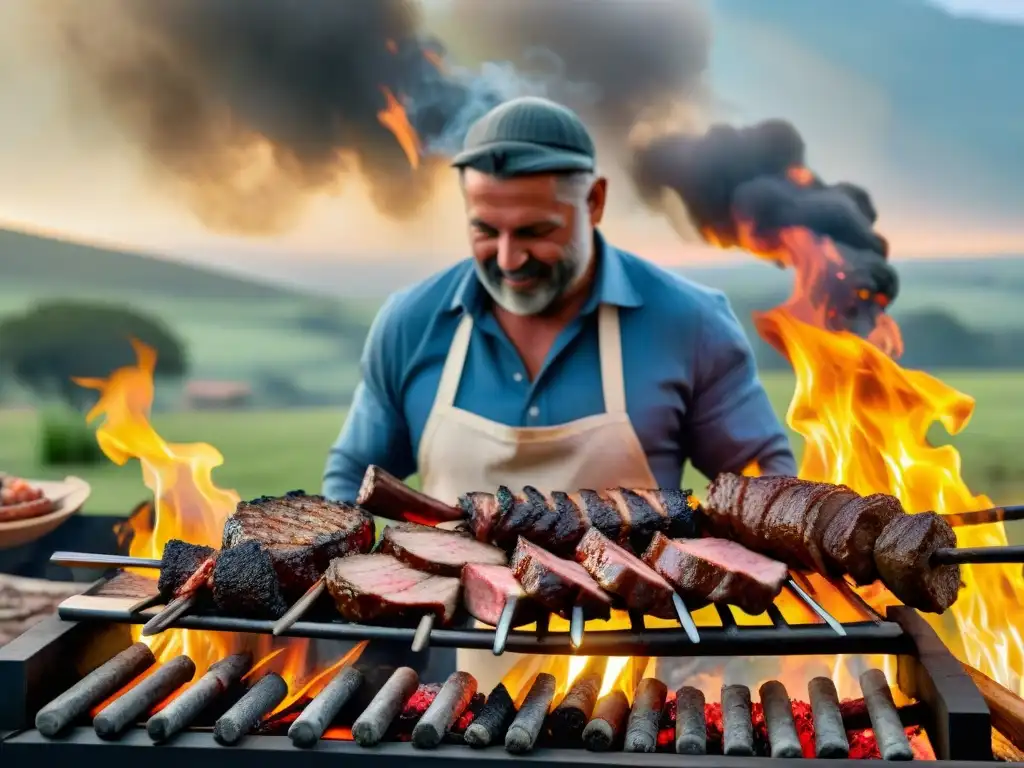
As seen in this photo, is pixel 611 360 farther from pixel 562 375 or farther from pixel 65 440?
pixel 65 440

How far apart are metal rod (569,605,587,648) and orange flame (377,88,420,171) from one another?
569 centimetres

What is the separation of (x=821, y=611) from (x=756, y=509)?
1.64 ft

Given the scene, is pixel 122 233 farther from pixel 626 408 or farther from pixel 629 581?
pixel 629 581

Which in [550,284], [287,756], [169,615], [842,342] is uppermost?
[550,284]

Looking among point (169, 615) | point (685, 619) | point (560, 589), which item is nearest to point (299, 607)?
point (169, 615)

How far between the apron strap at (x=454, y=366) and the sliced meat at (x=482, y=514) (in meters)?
1.30

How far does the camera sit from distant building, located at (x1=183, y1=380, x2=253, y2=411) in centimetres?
789

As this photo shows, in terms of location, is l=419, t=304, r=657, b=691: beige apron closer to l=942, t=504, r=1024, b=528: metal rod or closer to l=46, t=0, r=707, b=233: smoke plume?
l=942, t=504, r=1024, b=528: metal rod

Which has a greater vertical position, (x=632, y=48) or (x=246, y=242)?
(x=632, y=48)

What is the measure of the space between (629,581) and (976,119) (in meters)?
6.51

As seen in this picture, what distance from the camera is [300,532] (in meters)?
2.36

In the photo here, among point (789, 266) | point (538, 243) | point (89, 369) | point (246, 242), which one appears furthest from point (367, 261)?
point (538, 243)

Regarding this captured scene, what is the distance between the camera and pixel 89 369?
752 centimetres

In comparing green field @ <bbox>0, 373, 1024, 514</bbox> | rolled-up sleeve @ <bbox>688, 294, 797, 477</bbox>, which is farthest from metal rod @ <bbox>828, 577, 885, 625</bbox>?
green field @ <bbox>0, 373, 1024, 514</bbox>
